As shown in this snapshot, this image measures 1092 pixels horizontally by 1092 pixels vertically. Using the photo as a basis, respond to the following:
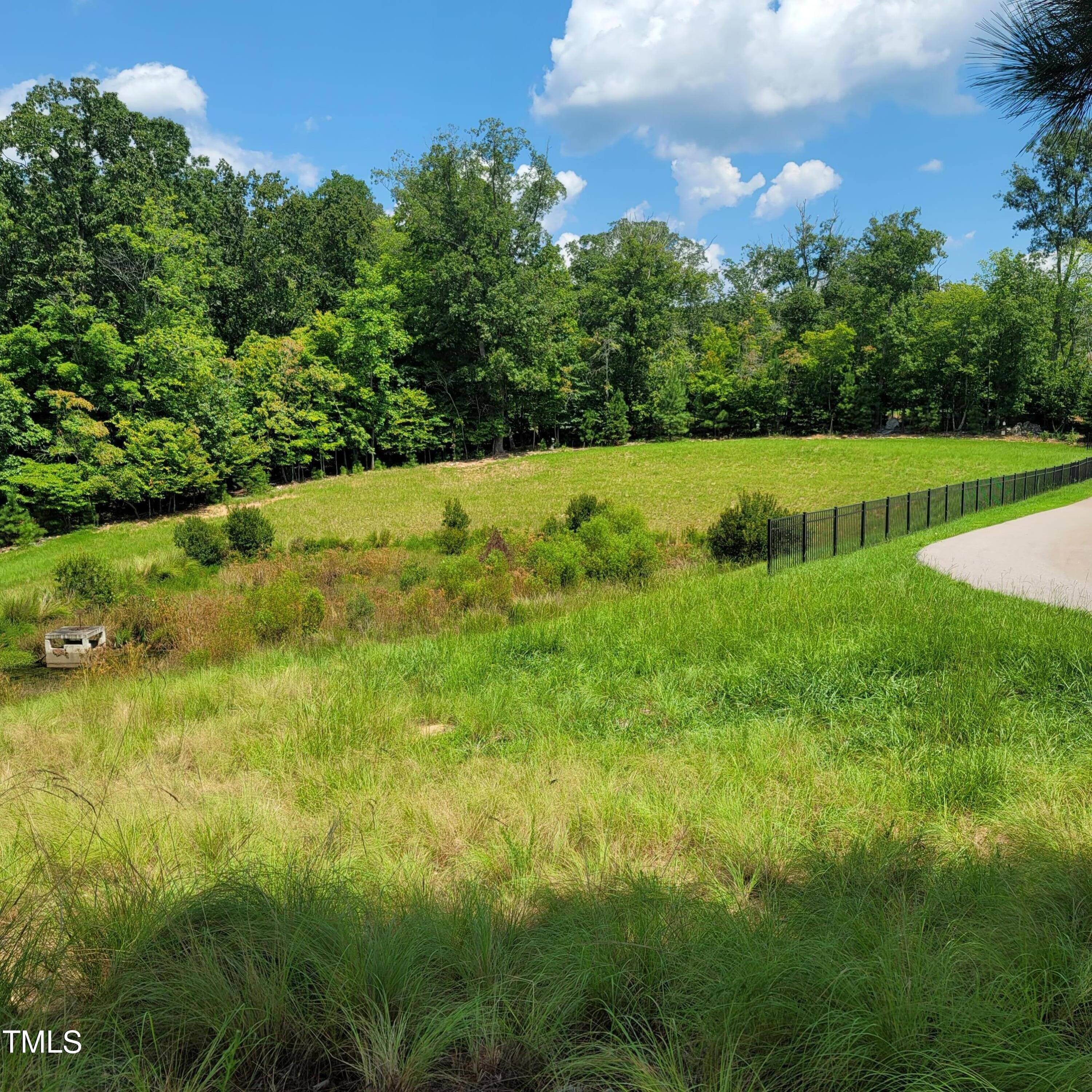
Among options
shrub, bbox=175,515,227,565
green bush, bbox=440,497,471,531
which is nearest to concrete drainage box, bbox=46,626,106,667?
shrub, bbox=175,515,227,565

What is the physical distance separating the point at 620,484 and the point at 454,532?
18.4 metres

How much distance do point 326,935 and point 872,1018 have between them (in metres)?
1.89

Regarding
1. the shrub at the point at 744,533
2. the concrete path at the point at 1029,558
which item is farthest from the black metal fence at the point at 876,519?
the concrete path at the point at 1029,558

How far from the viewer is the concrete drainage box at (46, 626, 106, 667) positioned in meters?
11.1

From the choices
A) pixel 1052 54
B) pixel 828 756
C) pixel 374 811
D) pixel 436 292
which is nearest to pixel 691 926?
pixel 374 811

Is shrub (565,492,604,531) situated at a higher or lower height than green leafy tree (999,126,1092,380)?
lower

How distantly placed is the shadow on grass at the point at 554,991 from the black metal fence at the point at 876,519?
10.9 meters

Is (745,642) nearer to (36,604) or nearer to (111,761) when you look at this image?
(111,761)

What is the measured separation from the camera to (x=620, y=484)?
1428 inches

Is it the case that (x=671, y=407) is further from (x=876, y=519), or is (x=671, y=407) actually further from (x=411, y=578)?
(x=411, y=578)

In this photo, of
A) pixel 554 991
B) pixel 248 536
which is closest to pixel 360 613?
pixel 248 536

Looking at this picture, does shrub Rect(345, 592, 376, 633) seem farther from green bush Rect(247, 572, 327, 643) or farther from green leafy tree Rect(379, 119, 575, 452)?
green leafy tree Rect(379, 119, 575, 452)

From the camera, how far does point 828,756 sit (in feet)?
15.8

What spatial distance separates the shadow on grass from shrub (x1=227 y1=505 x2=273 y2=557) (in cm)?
1829
